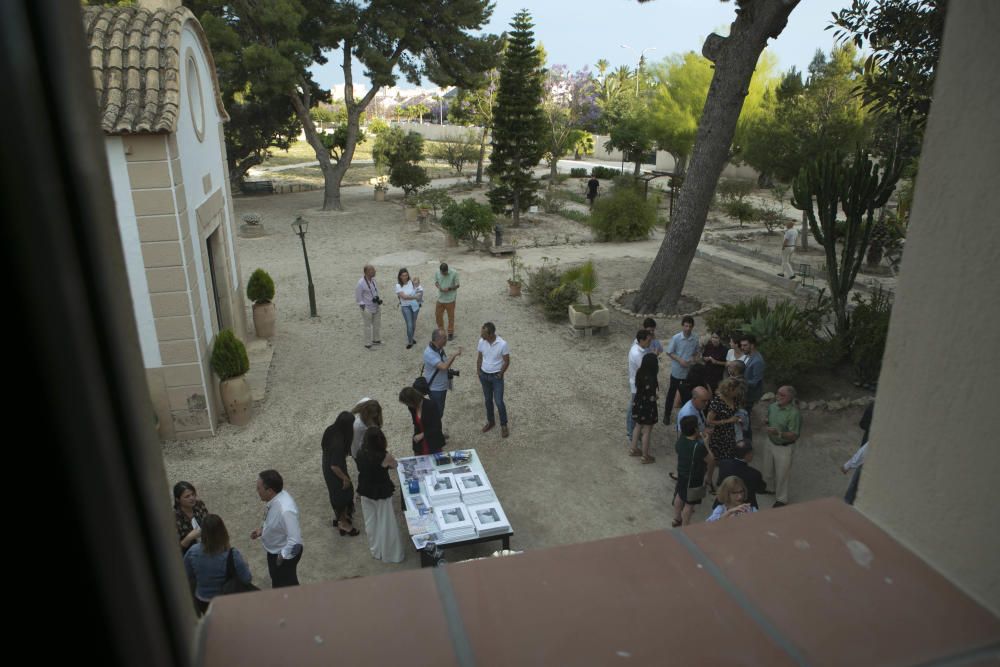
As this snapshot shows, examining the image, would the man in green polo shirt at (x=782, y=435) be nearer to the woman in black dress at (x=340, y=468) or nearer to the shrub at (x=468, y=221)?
the woman in black dress at (x=340, y=468)

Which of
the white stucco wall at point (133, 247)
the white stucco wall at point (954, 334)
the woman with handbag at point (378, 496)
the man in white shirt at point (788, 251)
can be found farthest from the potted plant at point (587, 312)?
the white stucco wall at point (954, 334)

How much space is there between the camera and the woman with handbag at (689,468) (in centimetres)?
626

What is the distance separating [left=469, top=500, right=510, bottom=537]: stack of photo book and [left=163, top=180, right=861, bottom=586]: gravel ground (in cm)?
49

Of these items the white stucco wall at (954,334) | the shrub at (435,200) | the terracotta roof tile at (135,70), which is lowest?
the shrub at (435,200)

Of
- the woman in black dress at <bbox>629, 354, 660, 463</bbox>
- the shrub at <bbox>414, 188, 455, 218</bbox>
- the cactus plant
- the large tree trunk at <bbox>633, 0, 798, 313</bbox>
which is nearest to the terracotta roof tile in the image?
the woman in black dress at <bbox>629, 354, 660, 463</bbox>

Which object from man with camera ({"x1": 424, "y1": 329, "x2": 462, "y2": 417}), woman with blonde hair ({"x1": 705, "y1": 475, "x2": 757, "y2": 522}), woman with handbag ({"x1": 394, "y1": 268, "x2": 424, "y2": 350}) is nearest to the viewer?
woman with blonde hair ({"x1": 705, "y1": 475, "x2": 757, "y2": 522})

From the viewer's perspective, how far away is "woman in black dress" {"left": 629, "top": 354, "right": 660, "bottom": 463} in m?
7.46

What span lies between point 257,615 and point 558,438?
777 cm

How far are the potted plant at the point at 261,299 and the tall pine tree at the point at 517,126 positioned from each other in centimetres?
1114

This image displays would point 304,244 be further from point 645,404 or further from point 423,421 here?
point 645,404

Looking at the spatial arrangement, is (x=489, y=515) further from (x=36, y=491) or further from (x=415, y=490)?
(x=36, y=491)

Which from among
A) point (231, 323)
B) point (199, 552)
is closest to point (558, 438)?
point (199, 552)

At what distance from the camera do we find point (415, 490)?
22.2 ft

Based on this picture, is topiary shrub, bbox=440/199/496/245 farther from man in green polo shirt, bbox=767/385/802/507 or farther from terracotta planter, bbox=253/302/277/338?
man in green polo shirt, bbox=767/385/802/507
